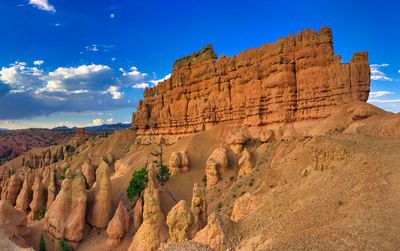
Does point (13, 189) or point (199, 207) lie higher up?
point (199, 207)

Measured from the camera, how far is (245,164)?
35.2m

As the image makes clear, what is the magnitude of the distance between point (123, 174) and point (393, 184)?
38456mm

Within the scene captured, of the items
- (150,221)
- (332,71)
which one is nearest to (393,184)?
(150,221)

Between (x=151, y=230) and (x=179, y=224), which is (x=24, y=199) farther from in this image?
(x=179, y=224)

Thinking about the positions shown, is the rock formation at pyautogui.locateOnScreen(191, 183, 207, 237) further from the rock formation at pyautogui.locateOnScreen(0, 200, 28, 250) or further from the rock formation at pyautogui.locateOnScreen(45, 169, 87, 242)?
the rock formation at pyautogui.locateOnScreen(0, 200, 28, 250)

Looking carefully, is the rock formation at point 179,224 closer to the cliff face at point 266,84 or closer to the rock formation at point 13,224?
the rock formation at point 13,224

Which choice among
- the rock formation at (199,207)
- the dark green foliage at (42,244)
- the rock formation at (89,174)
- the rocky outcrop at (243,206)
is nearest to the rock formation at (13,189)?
the rock formation at (89,174)

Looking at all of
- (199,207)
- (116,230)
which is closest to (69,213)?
(116,230)

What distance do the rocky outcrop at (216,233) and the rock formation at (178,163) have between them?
26.3m

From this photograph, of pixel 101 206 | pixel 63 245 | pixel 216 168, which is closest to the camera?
pixel 63 245

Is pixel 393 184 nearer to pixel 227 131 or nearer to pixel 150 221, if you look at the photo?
pixel 150 221

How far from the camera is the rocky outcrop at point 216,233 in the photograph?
14.8m

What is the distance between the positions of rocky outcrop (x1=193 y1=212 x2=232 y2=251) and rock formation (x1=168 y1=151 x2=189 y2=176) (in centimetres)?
2628

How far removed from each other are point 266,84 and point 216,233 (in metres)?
28.6
